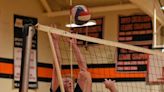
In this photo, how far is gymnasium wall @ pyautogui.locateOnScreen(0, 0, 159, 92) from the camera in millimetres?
9172

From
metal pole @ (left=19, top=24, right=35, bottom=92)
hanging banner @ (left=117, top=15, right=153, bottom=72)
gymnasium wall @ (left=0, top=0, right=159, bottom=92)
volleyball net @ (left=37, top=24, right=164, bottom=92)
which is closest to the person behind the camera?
metal pole @ (left=19, top=24, right=35, bottom=92)

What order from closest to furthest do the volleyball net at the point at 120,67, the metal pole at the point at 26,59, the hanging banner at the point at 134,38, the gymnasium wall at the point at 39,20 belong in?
the metal pole at the point at 26,59
the volleyball net at the point at 120,67
the gymnasium wall at the point at 39,20
the hanging banner at the point at 134,38

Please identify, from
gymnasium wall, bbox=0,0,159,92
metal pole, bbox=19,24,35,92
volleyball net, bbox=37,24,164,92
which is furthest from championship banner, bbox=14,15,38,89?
metal pole, bbox=19,24,35,92

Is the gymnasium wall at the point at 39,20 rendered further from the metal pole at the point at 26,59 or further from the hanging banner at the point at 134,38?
the metal pole at the point at 26,59

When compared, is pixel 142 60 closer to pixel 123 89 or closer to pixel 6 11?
pixel 123 89

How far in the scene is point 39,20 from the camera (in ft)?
33.3

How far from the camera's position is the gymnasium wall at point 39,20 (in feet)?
30.1

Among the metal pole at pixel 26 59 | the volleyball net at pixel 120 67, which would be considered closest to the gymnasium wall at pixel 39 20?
the volleyball net at pixel 120 67

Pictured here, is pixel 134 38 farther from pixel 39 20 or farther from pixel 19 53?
pixel 19 53

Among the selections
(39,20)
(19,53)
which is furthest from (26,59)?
(39,20)

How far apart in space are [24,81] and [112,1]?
6564mm

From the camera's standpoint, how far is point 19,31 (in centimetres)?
954

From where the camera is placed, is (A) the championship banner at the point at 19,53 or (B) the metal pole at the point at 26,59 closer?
(B) the metal pole at the point at 26,59

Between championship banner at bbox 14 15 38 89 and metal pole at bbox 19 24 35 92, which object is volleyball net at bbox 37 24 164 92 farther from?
metal pole at bbox 19 24 35 92
